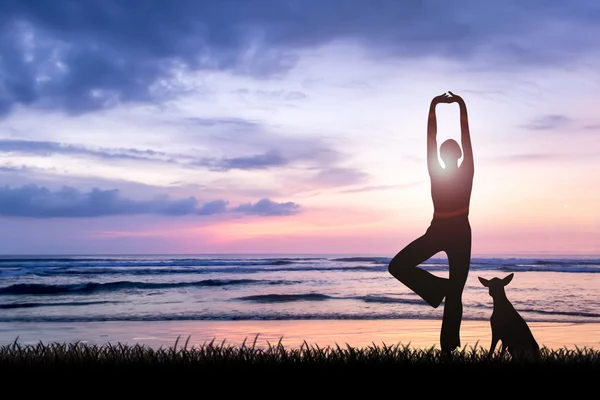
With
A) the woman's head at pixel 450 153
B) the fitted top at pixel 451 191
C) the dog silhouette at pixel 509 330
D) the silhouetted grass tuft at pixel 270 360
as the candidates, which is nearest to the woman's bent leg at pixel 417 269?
the fitted top at pixel 451 191

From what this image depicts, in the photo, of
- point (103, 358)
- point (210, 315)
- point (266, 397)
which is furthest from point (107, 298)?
point (266, 397)

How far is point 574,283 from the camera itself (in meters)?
27.8

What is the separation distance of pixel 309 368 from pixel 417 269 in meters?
2.50

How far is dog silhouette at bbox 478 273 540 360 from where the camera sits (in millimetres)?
7207

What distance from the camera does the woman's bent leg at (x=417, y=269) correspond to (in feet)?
25.6

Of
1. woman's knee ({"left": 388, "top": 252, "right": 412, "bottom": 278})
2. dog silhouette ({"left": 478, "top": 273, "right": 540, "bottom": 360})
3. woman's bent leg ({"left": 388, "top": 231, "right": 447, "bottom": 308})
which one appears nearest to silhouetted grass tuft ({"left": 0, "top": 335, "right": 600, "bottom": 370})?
dog silhouette ({"left": 478, "top": 273, "right": 540, "bottom": 360})

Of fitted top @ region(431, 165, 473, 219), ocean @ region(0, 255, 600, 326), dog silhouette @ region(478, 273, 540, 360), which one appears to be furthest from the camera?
ocean @ region(0, 255, 600, 326)

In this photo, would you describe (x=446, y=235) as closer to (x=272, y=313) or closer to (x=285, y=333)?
(x=285, y=333)

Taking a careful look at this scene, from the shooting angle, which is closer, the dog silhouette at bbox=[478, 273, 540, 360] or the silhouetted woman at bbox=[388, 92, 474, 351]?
the dog silhouette at bbox=[478, 273, 540, 360]

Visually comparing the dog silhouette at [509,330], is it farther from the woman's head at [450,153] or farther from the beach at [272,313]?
the woman's head at [450,153]

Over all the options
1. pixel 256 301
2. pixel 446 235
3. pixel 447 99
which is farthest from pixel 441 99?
pixel 256 301

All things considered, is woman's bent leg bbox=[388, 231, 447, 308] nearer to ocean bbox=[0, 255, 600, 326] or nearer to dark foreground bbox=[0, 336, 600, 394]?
dark foreground bbox=[0, 336, 600, 394]

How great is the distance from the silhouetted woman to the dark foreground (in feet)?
4.35

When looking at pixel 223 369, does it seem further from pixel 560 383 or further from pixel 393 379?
pixel 560 383
